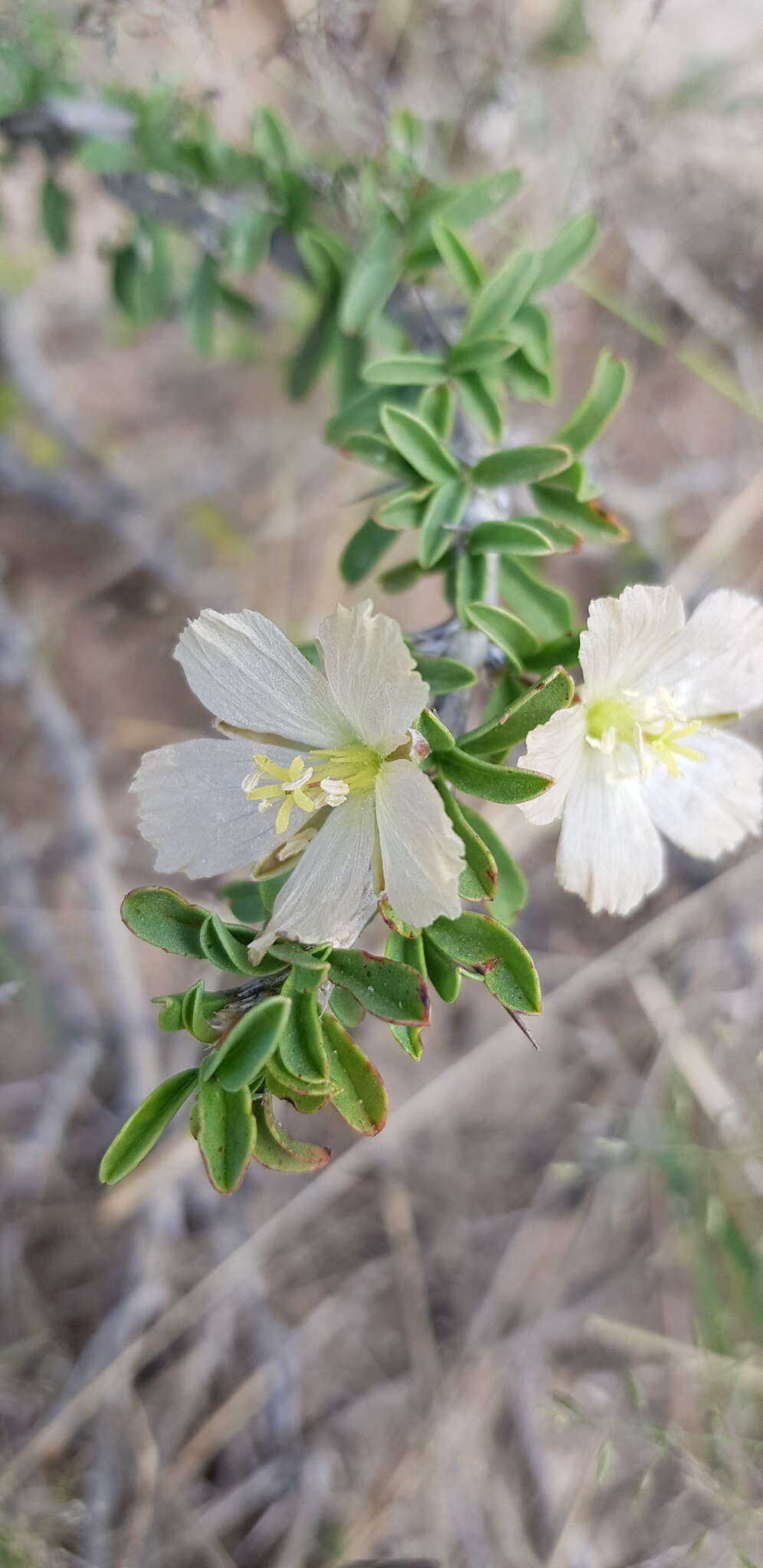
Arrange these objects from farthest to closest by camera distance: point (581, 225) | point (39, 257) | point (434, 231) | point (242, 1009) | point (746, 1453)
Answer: point (39, 257)
point (746, 1453)
point (581, 225)
point (434, 231)
point (242, 1009)

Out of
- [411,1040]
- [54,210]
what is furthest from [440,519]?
[54,210]

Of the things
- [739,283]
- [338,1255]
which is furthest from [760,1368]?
[739,283]

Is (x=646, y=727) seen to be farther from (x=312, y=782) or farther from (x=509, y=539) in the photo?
(x=312, y=782)

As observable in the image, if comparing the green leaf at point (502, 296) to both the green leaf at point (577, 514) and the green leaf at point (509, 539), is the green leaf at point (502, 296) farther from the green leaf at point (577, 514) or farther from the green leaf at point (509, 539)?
the green leaf at point (509, 539)

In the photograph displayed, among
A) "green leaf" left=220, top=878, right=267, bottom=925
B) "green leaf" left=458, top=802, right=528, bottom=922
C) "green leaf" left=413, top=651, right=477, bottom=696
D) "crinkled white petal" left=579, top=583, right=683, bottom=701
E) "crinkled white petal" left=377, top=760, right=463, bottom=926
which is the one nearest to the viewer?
"crinkled white petal" left=377, top=760, right=463, bottom=926

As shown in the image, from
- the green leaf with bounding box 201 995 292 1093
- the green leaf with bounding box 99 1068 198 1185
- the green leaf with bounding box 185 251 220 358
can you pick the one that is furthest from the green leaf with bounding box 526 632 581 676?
the green leaf with bounding box 185 251 220 358

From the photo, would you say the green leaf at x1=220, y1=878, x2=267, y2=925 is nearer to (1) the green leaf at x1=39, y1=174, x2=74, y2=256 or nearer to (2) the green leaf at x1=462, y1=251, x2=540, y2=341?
(2) the green leaf at x1=462, y1=251, x2=540, y2=341

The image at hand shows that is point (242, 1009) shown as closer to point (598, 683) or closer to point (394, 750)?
point (394, 750)
